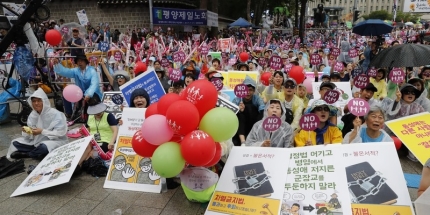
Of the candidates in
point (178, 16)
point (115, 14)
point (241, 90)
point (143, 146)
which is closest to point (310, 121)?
point (241, 90)

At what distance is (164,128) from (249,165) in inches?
41.1

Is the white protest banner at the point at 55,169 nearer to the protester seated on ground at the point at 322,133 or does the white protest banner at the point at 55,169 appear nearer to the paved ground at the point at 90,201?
the paved ground at the point at 90,201

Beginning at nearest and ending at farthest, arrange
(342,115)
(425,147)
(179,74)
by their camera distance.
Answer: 1. (425,147)
2. (342,115)
3. (179,74)

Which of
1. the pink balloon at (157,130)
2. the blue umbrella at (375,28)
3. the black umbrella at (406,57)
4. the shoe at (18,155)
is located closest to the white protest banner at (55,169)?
the shoe at (18,155)

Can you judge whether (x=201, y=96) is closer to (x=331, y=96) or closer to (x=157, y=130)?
(x=157, y=130)

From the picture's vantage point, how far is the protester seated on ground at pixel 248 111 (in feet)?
15.9

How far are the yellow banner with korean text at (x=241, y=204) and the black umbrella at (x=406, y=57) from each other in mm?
3799

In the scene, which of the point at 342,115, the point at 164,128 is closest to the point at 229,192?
the point at 164,128

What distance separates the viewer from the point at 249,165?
338 centimetres

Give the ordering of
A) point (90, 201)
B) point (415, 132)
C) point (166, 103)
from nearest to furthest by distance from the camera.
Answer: point (166, 103) → point (90, 201) → point (415, 132)

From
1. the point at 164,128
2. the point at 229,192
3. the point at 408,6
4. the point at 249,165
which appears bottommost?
the point at 229,192

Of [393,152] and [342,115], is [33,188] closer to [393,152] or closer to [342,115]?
[393,152]

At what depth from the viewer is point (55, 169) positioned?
161 inches

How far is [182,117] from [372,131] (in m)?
2.35
